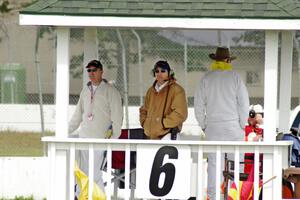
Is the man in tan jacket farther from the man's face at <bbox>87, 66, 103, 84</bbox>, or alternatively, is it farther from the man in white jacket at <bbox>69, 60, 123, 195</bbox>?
the man's face at <bbox>87, 66, 103, 84</bbox>

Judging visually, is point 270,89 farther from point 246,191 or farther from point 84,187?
point 84,187

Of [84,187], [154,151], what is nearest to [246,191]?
[154,151]

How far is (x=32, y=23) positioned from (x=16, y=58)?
31.2ft

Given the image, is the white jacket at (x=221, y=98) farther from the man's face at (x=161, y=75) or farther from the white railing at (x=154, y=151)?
the white railing at (x=154, y=151)

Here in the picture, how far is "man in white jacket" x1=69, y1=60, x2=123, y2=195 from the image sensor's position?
38.6 feet

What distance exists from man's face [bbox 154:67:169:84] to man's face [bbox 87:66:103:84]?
89 cm

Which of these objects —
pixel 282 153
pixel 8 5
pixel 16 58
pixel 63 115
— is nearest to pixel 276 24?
pixel 282 153

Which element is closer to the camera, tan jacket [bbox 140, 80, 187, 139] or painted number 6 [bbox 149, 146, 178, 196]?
painted number 6 [bbox 149, 146, 178, 196]

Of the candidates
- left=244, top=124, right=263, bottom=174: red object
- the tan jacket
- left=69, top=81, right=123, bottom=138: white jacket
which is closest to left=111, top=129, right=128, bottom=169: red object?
left=69, top=81, right=123, bottom=138: white jacket

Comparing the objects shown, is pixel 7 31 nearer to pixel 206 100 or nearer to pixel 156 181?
pixel 206 100

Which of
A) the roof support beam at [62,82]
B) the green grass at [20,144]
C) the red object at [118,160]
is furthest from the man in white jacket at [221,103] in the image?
the green grass at [20,144]

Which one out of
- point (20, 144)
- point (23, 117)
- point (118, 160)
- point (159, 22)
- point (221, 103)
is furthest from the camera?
point (23, 117)

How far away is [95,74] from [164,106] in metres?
1.06

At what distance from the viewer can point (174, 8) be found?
10055 mm
